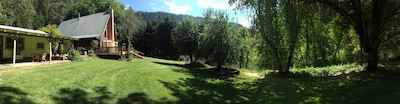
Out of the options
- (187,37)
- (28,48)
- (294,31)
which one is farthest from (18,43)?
(294,31)

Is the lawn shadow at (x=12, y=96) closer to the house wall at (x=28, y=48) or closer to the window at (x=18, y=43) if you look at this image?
the house wall at (x=28, y=48)

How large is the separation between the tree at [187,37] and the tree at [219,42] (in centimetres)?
287

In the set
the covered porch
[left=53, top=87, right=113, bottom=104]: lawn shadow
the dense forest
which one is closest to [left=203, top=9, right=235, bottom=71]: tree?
the dense forest

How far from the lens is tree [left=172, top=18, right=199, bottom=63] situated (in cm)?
2447

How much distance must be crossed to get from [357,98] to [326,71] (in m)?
9.21

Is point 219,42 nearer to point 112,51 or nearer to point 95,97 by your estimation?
point 112,51

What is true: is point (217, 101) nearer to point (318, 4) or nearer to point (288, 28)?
point (288, 28)

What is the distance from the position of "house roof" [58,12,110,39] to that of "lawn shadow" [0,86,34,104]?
22801 mm

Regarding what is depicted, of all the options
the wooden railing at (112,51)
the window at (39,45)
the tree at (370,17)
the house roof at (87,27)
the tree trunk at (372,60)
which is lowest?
the tree trunk at (372,60)

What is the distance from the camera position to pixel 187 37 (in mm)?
24469

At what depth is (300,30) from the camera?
17.5 m

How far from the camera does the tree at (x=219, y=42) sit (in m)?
20.6

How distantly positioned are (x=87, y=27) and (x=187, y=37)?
1568cm

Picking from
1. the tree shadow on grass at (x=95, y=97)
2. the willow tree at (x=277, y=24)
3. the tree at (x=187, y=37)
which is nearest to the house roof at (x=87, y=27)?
the tree at (x=187, y=37)
